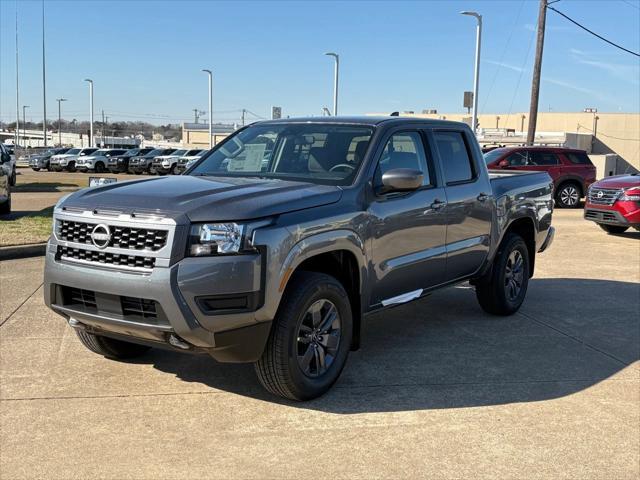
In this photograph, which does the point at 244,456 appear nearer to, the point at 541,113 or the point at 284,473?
the point at 284,473

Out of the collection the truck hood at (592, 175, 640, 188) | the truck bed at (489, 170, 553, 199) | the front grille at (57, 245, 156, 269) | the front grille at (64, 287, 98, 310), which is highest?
the truck bed at (489, 170, 553, 199)

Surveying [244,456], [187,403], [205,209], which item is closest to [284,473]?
[244,456]

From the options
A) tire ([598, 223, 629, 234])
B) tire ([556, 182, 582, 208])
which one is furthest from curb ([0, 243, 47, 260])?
tire ([556, 182, 582, 208])

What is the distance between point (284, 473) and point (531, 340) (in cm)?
340

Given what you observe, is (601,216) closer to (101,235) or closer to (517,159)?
(517,159)

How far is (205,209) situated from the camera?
4.05 metres

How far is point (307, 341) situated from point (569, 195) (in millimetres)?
18676

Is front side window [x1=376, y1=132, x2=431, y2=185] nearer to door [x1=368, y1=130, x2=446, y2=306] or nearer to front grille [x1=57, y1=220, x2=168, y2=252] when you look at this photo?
door [x1=368, y1=130, x2=446, y2=306]

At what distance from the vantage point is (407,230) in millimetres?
5340

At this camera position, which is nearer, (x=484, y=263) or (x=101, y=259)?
(x=101, y=259)

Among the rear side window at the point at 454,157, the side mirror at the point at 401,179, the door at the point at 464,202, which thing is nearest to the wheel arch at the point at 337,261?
the side mirror at the point at 401,179

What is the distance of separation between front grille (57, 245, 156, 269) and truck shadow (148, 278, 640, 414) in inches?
49.6

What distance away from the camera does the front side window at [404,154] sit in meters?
5.32

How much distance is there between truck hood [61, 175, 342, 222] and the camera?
4051 mm
